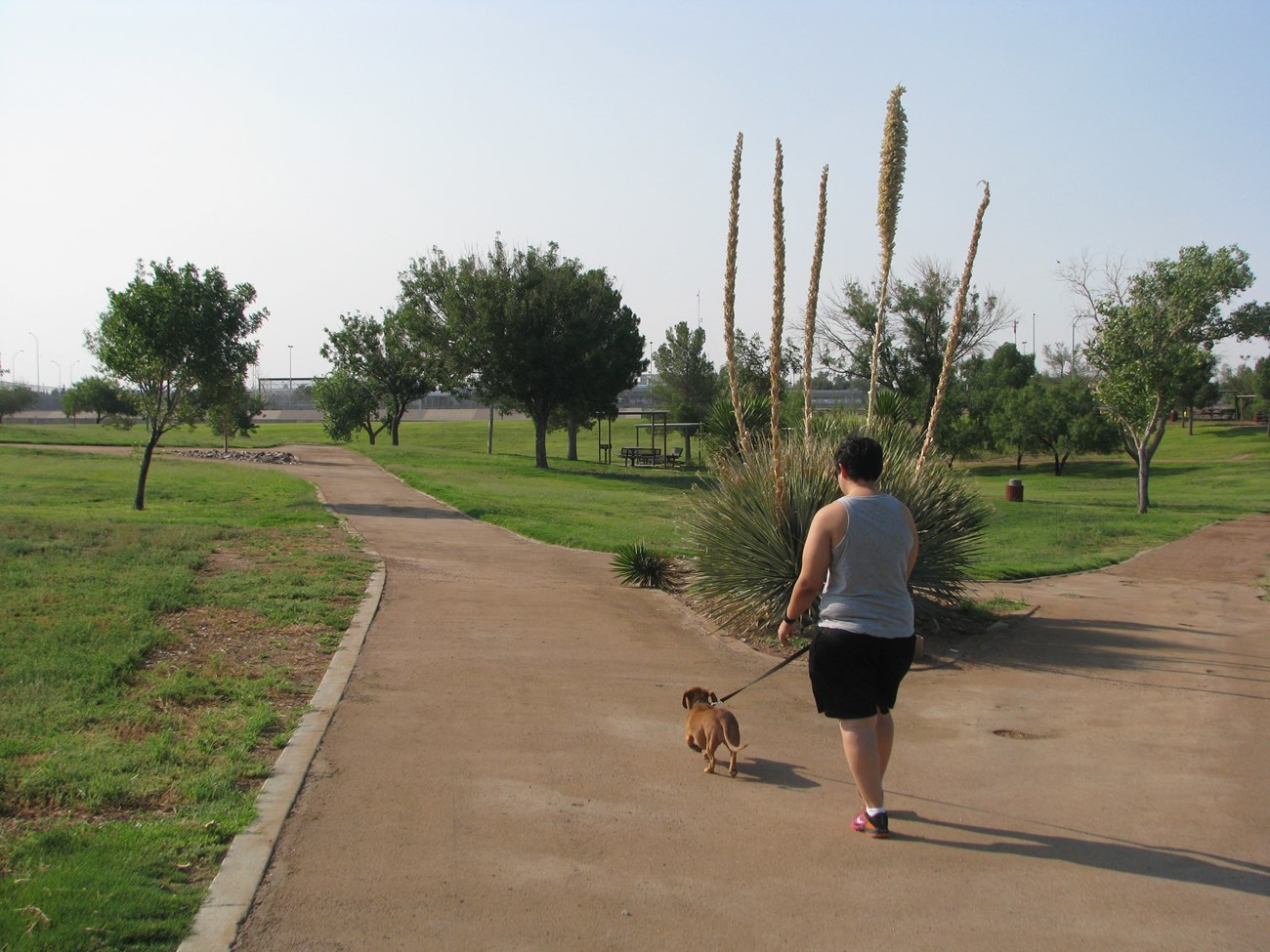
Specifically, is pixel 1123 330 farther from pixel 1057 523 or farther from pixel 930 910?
pixel 930 910

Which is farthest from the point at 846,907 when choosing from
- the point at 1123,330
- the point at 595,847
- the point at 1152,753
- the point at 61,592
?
the point at 1123,330

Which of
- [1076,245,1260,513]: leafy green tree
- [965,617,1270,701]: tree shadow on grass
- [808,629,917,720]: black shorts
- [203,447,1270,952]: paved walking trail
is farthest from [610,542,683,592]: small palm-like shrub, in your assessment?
[1076,245,1260,513]: leafy green tree

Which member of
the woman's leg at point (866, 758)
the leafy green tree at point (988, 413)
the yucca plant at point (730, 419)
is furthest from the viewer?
the leafy green tree at point (988, 413)

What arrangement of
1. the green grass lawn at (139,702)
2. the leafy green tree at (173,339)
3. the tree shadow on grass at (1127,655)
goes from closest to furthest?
the green grass lawn at (139,702), the tree shadow on grass at (1127,655), the leafy green tree at (173,339)

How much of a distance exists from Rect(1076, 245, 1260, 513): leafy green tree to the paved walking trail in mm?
19151

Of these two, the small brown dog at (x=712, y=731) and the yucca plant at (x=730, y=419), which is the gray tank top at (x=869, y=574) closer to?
the small brown dog at (x=712, y=731)

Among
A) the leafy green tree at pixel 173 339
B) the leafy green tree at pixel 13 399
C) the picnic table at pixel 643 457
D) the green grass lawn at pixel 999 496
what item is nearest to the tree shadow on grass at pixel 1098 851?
the green grass lawn at pixel 999 496

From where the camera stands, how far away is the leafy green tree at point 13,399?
90325 mm

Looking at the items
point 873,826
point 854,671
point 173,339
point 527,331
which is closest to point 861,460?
point 854,671

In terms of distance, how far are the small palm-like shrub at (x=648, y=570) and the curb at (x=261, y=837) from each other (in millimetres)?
4830

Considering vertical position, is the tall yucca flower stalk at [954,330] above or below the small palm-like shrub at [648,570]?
above

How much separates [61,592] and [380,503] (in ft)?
40.3

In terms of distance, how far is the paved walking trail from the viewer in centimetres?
398

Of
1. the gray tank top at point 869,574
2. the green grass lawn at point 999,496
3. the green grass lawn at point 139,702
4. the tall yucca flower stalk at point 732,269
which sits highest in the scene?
the tall yucca flower stalk at point 732,269
